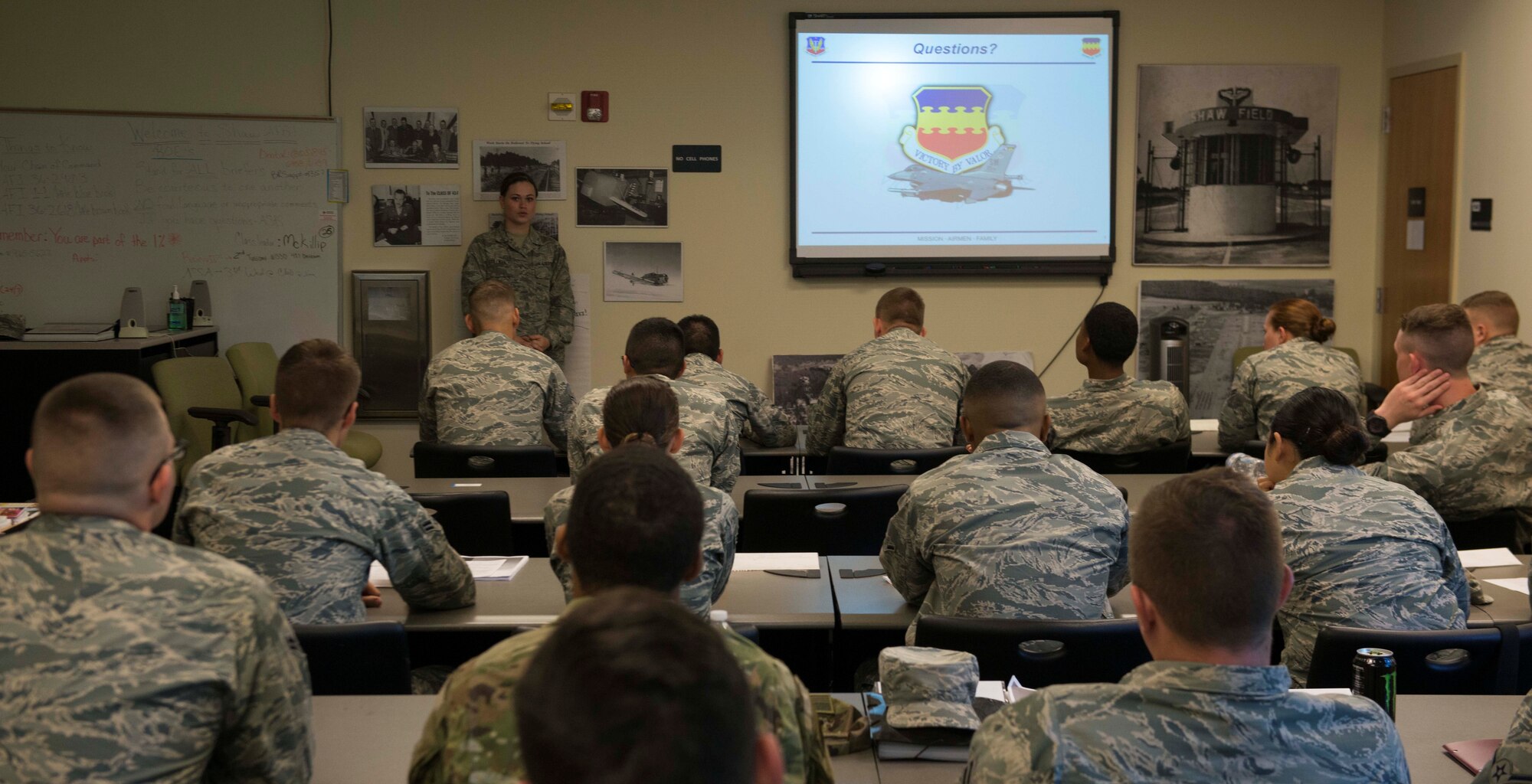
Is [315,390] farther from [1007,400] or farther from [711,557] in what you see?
[1007,400]

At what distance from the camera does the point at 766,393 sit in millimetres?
7410

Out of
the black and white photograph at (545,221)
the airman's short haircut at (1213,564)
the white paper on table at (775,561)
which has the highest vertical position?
the black and white photograph at (545,221)

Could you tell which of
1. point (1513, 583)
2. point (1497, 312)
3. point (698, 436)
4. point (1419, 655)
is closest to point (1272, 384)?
point (1497, 312)

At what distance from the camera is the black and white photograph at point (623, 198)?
7.22 m

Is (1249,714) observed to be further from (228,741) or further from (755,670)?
(228,741)

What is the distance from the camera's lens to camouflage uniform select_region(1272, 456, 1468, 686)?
2652 millimetres

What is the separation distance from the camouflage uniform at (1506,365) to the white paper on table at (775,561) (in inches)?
136

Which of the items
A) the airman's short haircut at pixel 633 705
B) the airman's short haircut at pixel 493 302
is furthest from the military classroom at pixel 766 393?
the airman's short haircut at pixel 493 302

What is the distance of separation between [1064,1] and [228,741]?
6.54 meters

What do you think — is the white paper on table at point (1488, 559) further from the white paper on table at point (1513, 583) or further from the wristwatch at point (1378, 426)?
the wristwatch at point (1378, 426)

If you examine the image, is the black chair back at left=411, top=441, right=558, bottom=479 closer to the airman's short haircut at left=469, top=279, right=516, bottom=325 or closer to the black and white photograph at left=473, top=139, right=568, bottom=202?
the airman's short haircut at left=469, top=279, right=516, bottom=325

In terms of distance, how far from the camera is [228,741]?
1.71 meters

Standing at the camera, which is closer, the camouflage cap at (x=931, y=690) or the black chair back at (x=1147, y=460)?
the camouflage cap at (x=931, y=690)

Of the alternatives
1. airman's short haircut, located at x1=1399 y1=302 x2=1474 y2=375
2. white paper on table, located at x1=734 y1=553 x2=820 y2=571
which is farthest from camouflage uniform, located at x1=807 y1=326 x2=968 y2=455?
white paper on table, located at x1=734 y1=553 x2=820 y2=571
